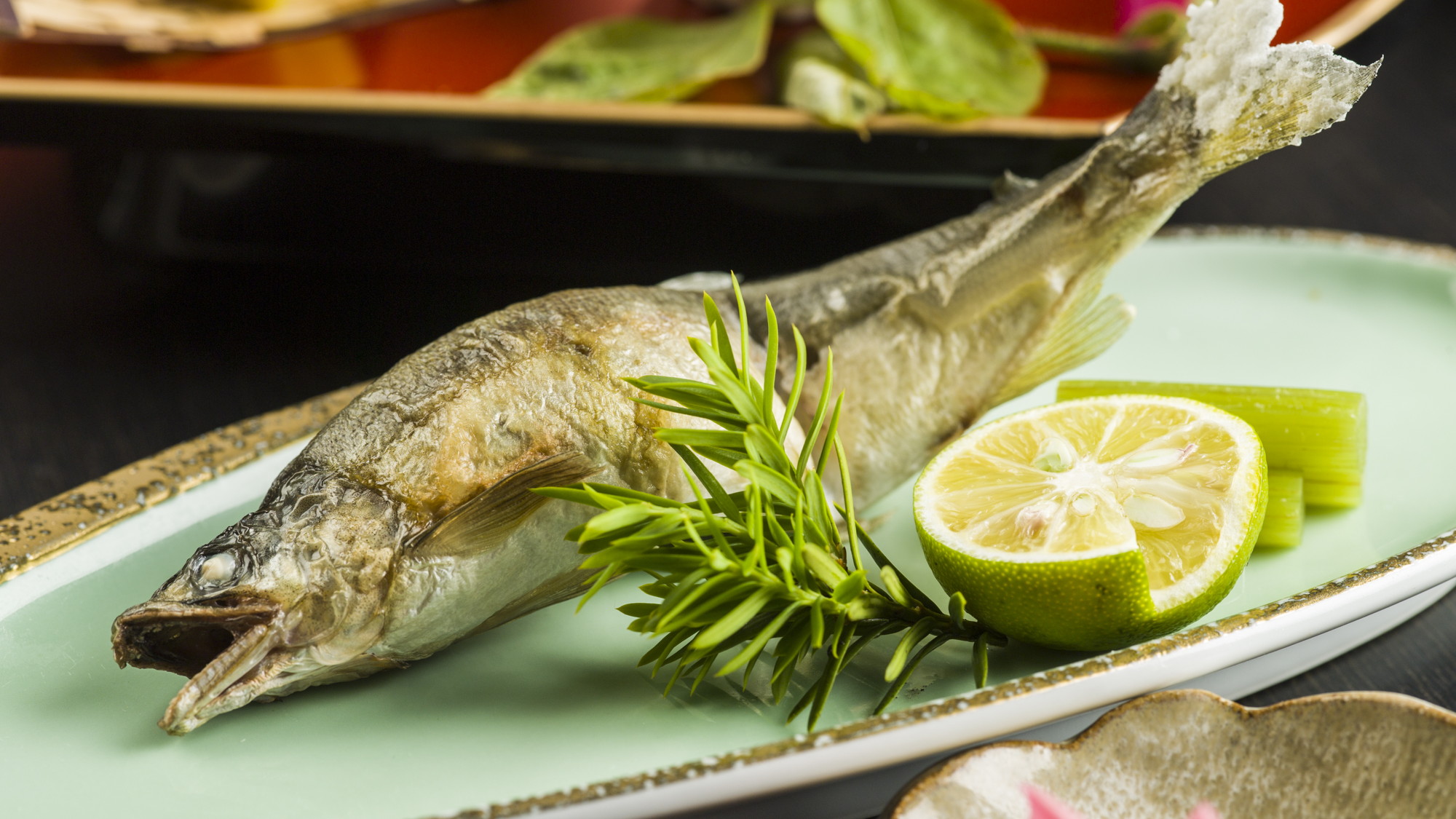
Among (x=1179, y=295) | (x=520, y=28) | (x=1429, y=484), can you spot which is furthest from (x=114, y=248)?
(x=1429, y=484)

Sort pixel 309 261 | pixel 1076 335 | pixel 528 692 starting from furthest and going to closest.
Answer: pixel 309 261, pixel 1076 335, pixel 528 692

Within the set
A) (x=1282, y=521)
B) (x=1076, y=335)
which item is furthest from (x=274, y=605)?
(x=1282, y=521)

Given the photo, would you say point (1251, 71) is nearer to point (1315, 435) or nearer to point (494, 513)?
point (1315, 435)

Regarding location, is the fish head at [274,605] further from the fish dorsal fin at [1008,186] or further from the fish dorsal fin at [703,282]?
the fish dorsal fin at [1008,186]

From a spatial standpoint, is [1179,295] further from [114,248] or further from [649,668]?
[114,248]

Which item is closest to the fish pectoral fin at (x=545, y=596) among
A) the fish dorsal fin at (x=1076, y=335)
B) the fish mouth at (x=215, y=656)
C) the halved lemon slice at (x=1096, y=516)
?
the fish mouth at (x=215, y=656)
